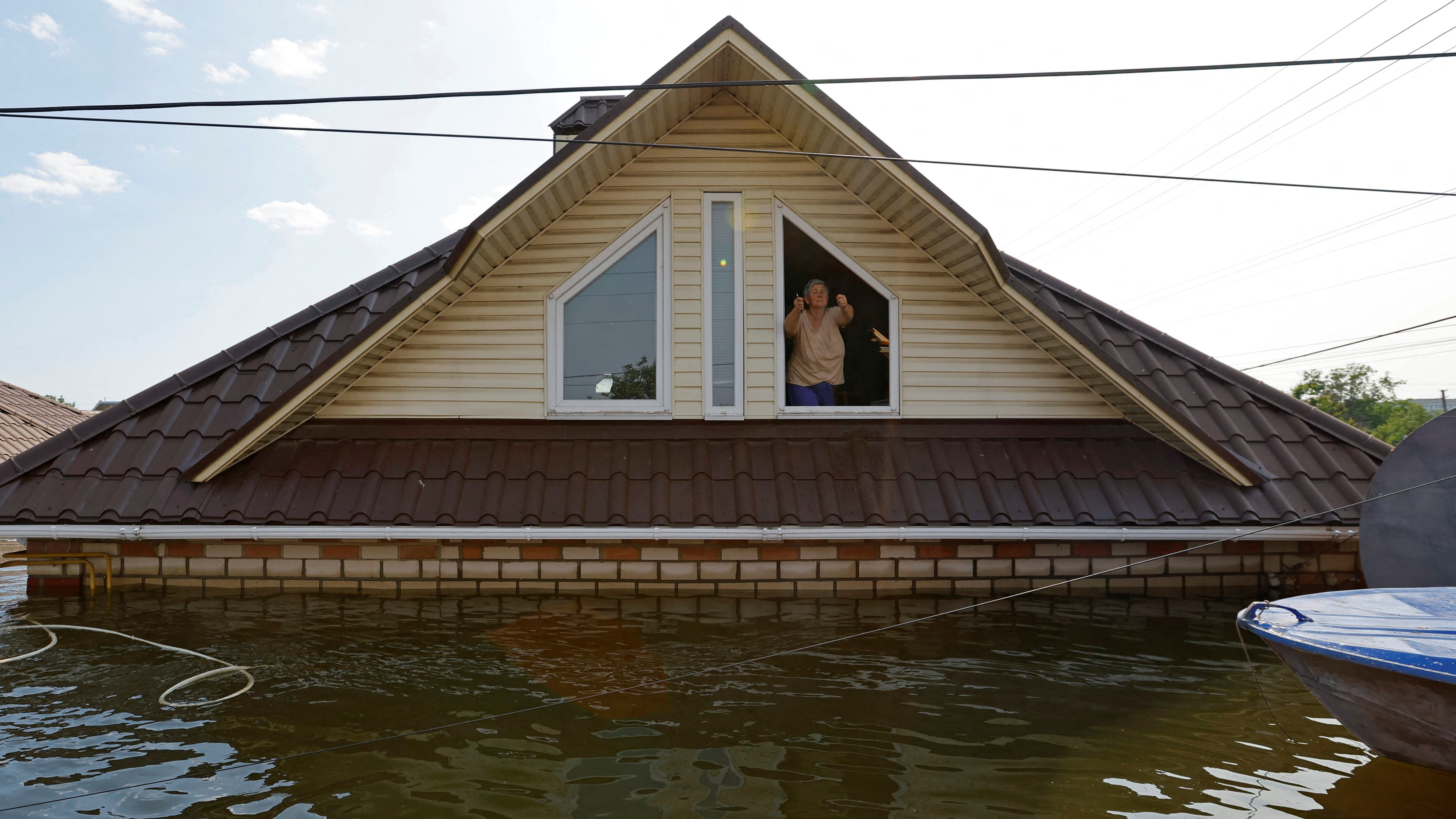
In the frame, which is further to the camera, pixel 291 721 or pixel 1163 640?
pixel 1163 640

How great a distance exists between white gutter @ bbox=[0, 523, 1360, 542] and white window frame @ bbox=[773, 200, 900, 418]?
149 centimetres

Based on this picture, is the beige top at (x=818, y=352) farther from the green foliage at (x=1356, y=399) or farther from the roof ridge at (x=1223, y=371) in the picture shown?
the green foliage at (x=1356, y=399)

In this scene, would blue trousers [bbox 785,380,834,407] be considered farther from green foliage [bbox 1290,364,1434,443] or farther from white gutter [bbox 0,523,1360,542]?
green foliage [bbox 1290,364,1434,443]

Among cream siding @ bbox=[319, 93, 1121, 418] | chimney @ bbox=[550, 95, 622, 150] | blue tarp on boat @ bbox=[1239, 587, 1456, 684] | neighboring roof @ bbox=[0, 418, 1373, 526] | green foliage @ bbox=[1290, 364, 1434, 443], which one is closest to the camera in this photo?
blue tarp on boat @ bbox=[1239, 587, 1456, 684]

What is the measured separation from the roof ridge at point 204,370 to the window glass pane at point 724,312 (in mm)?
2587

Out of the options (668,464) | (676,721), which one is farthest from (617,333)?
(676,721)

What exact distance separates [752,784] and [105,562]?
6990 millimetres

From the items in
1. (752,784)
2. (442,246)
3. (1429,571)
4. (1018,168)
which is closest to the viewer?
(752,784)

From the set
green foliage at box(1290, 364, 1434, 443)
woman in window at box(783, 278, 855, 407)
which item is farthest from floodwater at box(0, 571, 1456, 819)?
green foliage at box(1290, 364, 1434, 443)

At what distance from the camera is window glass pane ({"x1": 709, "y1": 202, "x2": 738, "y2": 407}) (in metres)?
7.77

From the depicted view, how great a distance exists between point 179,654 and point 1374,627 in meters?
8.03

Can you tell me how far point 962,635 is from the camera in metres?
6.36

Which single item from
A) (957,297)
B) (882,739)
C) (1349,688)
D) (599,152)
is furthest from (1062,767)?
(599,152)

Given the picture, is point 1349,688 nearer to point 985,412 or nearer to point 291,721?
point 985,412
